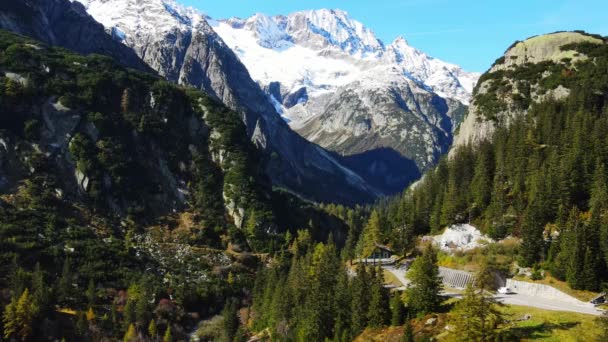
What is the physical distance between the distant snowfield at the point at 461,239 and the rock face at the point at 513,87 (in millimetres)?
46161

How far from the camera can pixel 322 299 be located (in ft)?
269

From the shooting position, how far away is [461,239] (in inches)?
3878

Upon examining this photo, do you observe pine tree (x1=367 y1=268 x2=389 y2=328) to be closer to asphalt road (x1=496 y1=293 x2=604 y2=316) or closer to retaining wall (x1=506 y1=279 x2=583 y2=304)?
asphalt road (x1=496 y1=293 x2=604 y2=316)

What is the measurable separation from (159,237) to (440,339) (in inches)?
3991

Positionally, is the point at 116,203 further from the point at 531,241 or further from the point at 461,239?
the point at 531,241

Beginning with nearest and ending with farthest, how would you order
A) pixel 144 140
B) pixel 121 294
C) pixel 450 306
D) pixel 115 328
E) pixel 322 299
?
pixel 450 306 < pixel 322 299 < pixel 115 328 < pixel 121 294 < pixel 144 140

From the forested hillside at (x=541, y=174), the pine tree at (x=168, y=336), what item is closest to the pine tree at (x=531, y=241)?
the forested hillside at (x=541, y=174)

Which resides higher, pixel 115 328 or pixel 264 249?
pixel 264 249

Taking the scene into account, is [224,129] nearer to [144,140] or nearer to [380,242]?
[144,140]

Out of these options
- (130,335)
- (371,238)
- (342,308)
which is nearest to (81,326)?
(130,335)

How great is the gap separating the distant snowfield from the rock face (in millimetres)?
46161

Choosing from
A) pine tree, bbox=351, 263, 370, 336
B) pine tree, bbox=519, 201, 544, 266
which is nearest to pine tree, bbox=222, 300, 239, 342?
pine tree, bbox=351, 263, 370, 336

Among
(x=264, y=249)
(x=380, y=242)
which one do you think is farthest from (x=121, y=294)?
(x=380, y=242)

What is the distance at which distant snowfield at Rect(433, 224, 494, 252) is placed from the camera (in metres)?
95.4
